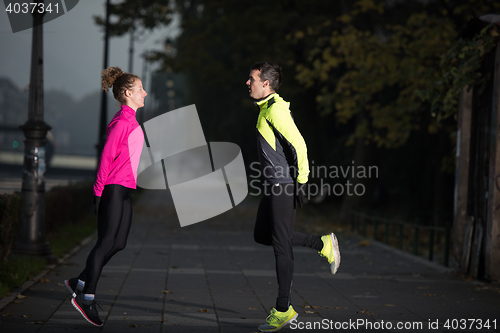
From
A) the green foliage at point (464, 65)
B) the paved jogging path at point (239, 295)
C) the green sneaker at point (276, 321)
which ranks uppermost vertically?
the green foliage at point (464, 65)

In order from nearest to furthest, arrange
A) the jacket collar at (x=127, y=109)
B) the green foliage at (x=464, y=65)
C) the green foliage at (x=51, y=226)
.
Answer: the jacket collar at (x=127, y=109) → the green foliage at (x=51, y=226) → the green foliage at (x=464, y=65)

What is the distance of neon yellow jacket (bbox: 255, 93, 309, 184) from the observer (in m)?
4.80

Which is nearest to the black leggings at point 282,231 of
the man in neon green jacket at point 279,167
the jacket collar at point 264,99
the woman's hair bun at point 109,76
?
the man in neon green jacket at point 279,167

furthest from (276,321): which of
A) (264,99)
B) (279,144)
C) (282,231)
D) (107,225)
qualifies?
(264,99)

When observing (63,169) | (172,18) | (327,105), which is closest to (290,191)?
(327,105)

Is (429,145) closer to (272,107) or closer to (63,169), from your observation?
(272,107)

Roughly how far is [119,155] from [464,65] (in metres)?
5.43

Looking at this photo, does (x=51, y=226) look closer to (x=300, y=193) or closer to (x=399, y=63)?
(x=300, y=193)

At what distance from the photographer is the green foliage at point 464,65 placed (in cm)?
814

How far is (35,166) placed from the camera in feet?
29.1

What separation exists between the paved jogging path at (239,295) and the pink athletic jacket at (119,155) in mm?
1162

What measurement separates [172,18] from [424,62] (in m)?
12.1

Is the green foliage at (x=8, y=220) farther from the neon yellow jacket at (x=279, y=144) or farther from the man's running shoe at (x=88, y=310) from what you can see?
the neon yellow jacket at (x=279, y=144)

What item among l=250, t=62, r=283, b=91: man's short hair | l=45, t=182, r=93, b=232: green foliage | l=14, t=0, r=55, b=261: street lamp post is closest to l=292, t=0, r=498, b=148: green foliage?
l=45, t=182, r=93, b=232: green foliage
